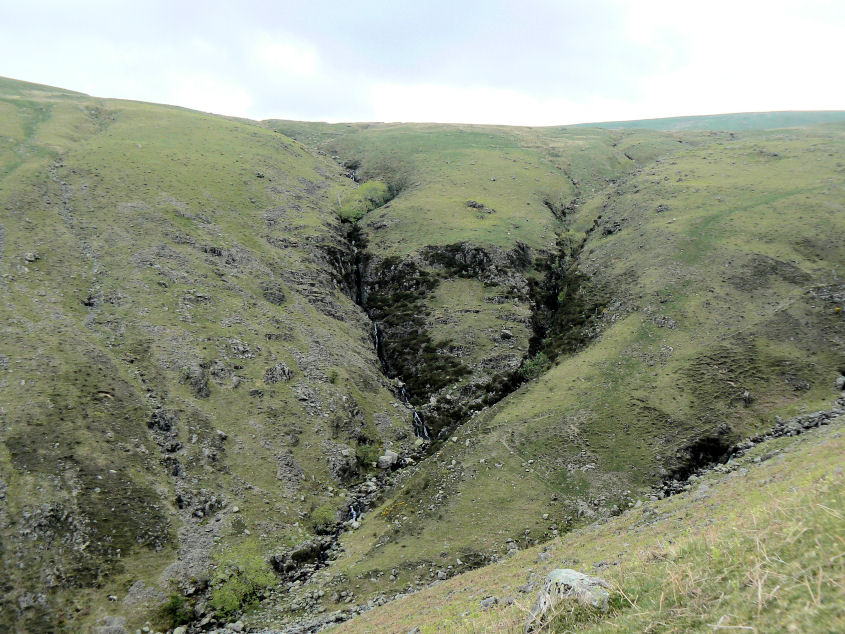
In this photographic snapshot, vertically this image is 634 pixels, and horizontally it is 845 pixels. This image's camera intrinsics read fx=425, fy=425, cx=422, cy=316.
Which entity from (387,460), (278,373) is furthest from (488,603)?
(278,373)

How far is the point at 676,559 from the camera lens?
11211 millimetres

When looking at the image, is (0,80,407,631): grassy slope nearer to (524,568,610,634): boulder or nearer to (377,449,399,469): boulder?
(377,449,399,469): boulder

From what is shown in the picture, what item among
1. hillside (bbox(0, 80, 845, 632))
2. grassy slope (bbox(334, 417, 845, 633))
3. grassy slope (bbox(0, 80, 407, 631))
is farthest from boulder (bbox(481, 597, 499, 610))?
grassy slope (bbox(0, 80, 407, 631))

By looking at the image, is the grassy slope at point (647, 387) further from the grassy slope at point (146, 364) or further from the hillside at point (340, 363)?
the grassy slope at point (146, 364)

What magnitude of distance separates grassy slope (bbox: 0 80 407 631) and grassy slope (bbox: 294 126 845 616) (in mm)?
12646

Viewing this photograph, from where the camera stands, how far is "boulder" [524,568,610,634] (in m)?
11.0

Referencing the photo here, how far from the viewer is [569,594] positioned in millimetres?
11523

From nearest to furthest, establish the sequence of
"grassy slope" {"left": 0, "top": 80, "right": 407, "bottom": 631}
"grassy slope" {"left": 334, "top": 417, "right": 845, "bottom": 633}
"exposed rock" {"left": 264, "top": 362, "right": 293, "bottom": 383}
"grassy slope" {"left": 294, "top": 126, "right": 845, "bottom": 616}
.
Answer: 1. "grassy slope" {"left": 334, "top": 417, "right": 845, "bottom": 633}
2. "grassy slope" {"left": 0, "top": 80, "right": 407, "bottom": 631}
3. "grassy slope" {"left": 294, "top": 126, "right": 845, "bottom": 616}
4. "exposed rock" {"left": 264, "top": 362, "right": 293, "bottom": 383}

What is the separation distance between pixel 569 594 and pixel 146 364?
49807 mm

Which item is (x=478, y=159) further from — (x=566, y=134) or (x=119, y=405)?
(x=119, y=405)

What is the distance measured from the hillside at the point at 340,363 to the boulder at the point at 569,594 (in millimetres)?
25983

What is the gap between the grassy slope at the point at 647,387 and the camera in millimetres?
39875

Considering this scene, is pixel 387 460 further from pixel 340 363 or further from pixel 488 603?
pixel 488 603

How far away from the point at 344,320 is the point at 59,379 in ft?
124
